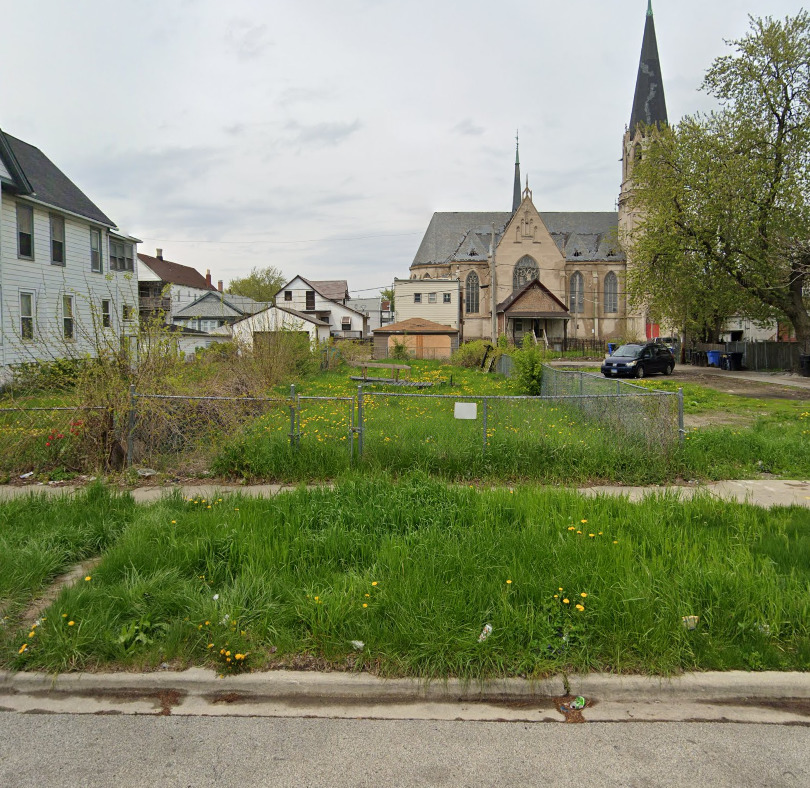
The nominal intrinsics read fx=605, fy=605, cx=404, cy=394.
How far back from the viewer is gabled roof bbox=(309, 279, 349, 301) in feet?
251

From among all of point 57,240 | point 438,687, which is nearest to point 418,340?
point 57,240

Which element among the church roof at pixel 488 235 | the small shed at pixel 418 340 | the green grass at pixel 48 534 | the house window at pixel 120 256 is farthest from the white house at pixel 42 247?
the church roof at pixel 488 235

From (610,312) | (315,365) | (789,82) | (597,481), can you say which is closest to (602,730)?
(597,481)

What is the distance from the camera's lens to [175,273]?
232 ft

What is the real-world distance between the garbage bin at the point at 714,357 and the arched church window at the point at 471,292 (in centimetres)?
3348

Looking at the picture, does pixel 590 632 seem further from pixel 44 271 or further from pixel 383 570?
pixel 44 271

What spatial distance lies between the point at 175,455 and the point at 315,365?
19476 millimetres

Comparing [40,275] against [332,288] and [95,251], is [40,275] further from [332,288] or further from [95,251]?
[332,288]

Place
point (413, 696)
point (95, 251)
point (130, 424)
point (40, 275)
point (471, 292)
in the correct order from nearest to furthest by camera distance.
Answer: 1. point (413, 696)
2. point (130, 424)
3. point (40, 275)
4. point (95, 251)
5. point (471, 292)

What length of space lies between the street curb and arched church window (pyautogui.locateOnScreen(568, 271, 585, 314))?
69.1m

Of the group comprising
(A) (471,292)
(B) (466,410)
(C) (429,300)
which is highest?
(A) (471,292)

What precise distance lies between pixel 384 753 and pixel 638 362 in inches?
1163

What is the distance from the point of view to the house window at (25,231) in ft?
75.7

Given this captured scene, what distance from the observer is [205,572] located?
505cm
